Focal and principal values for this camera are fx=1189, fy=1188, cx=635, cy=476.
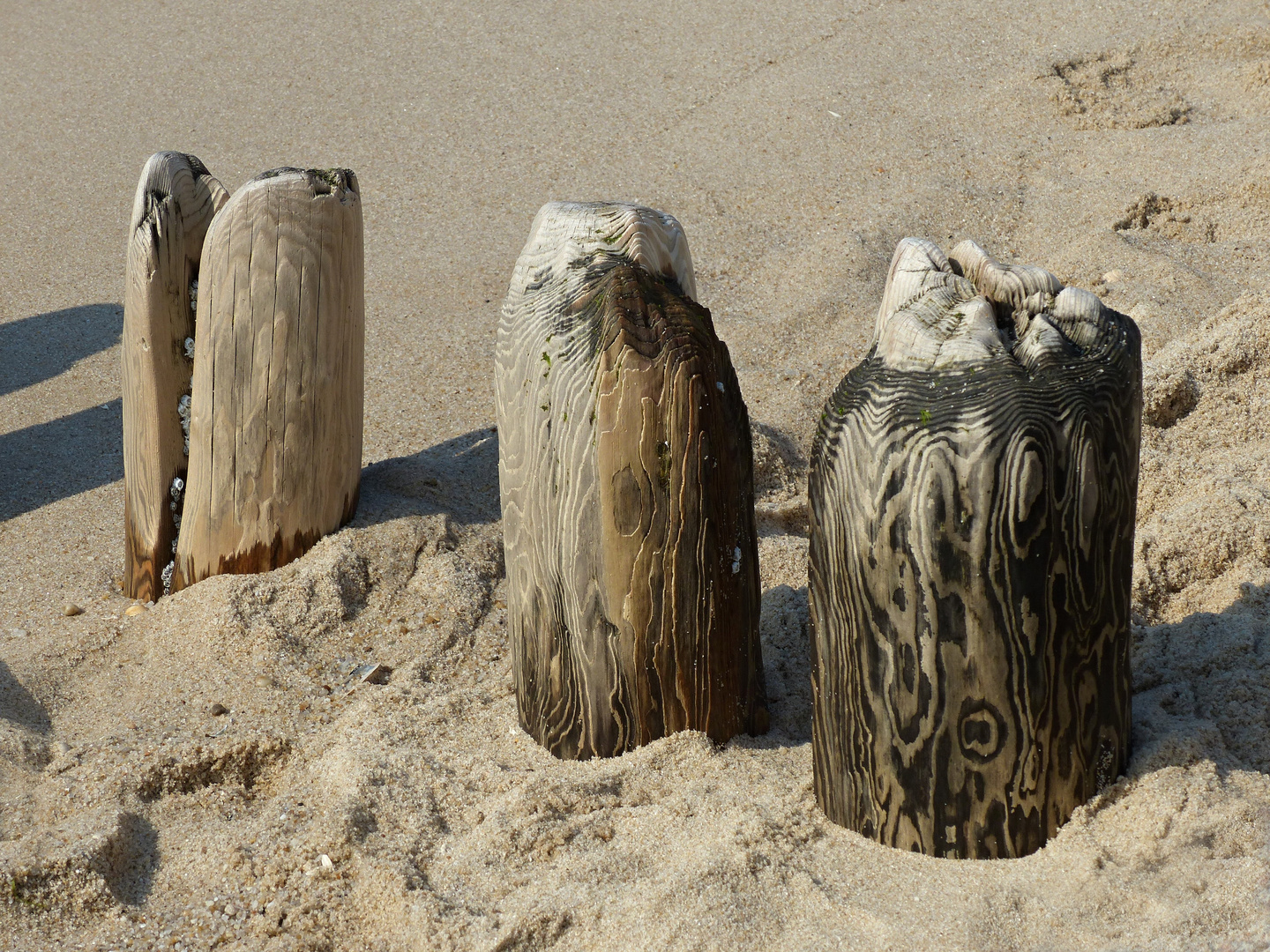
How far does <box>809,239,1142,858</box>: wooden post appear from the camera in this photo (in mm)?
2113

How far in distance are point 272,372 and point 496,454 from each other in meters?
1.19

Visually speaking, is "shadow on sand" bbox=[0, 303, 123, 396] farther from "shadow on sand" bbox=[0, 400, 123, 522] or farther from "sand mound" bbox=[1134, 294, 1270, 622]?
"sand mound" bbox=[1134, 294, 1270, 622]

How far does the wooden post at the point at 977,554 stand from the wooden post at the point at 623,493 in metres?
0.34

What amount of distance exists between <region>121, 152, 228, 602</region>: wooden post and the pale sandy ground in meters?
0.25

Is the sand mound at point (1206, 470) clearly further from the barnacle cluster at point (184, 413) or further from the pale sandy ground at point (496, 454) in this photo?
the barnacle cluster at point (184, 413)

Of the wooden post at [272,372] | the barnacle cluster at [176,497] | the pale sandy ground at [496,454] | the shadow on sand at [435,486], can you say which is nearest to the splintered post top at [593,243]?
the wooden post at [272,372]

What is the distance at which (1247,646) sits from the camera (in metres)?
2.94

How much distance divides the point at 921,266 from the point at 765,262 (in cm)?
370

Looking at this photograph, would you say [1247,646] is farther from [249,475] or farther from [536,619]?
[249,475]

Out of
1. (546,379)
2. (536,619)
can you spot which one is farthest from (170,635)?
(546,379)

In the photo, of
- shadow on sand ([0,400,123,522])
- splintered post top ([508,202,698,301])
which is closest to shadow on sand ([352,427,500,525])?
shadow on sand ([0,400,123,522])

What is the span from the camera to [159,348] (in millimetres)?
3713

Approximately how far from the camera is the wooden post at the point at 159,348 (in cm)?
365

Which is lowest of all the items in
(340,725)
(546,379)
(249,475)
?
(340,725)
